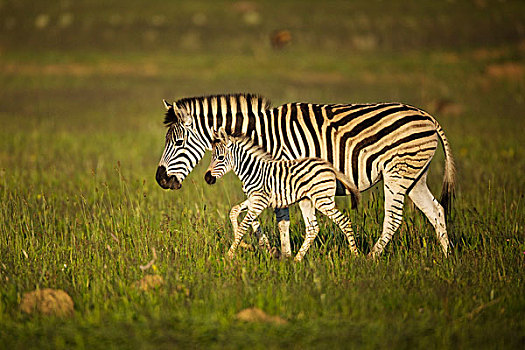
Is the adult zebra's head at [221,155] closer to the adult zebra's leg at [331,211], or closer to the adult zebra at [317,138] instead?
the adult zebra at [317,138]

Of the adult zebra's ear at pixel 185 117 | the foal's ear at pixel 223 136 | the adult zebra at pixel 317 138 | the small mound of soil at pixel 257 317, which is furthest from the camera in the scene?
the adult zebra at pixel 317 138

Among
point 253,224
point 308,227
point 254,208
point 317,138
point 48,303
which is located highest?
point 317,138

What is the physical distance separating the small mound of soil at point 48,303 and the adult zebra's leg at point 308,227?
2.61 meters

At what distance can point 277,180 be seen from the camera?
766 centimetres

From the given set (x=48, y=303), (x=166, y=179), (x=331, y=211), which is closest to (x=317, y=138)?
(x=331, y=211)

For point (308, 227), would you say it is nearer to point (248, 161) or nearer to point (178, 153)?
point (248, 161)

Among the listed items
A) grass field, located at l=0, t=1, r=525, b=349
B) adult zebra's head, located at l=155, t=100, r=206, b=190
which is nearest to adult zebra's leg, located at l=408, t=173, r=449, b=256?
grass field, located at l=0, t=1, r=525, b=349

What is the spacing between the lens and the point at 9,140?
60.1 feet

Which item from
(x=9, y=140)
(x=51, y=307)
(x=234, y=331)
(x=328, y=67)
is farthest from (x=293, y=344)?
(x=328, y=67)

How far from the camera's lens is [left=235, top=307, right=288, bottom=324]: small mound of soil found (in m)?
6.30

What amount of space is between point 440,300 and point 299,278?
4.89 ft

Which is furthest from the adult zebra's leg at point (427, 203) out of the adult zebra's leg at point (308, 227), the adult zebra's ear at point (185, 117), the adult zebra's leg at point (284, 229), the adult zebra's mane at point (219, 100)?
the adult zebra's ear at point (185, 117)

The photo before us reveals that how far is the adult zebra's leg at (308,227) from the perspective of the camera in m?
7.80

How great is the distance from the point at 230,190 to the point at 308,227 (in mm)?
5296
